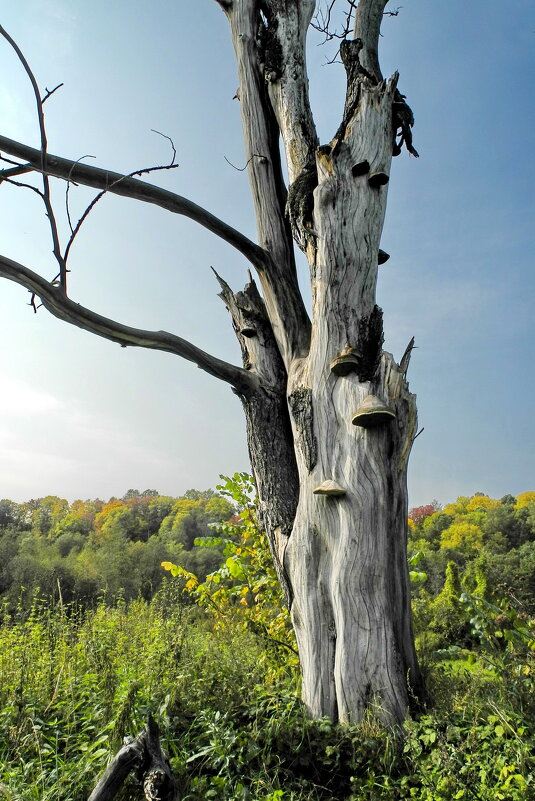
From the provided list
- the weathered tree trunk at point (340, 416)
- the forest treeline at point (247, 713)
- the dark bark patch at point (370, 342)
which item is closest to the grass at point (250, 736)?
the forest treeline at point (247, 713)

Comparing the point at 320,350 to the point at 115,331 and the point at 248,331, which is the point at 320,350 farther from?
the point at 115,331

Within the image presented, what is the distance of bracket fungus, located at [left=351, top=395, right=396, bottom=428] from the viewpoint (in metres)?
3.05

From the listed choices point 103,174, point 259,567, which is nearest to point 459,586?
point 259,567

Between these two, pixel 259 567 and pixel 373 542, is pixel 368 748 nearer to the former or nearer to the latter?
pixel 373 542

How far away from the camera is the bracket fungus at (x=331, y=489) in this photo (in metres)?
3.11

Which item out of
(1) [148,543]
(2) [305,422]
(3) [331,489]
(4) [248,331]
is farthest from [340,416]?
(1) [148,543]

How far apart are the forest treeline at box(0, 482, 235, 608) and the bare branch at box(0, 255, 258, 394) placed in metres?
8.02

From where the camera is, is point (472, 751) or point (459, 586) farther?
point (459, 586)

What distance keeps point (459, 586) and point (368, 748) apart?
9046mm

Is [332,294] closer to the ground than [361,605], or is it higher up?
higher up

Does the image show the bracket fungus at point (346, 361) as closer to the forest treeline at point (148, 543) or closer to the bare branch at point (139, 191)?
the bare branch at point (139, 191)

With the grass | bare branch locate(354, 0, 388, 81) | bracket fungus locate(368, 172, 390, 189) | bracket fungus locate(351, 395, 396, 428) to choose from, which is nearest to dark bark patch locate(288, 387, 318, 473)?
bracket fungus locate(351, 395, 396, 428)

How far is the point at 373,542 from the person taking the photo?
3.03m

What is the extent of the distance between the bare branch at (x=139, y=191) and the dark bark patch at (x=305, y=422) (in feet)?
4.35
